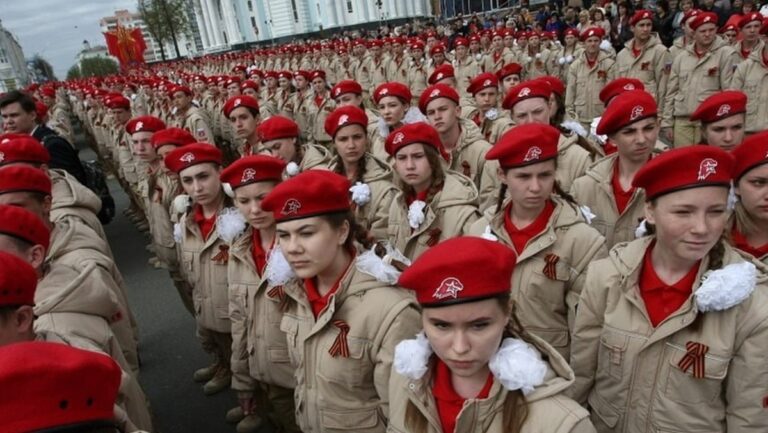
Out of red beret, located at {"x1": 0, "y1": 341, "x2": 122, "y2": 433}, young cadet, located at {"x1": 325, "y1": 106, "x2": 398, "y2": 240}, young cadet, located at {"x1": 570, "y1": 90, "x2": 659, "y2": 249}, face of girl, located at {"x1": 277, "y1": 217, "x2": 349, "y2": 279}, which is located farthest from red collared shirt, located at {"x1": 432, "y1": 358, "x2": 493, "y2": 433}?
young cadet, located at {"x1": 325, "y1": 106, "x2": 398, "y2": 240}

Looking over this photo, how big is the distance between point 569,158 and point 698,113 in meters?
1.12

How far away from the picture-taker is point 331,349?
8.57 feet

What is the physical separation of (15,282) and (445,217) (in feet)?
9.17

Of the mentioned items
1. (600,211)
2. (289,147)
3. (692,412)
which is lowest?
(692,412)

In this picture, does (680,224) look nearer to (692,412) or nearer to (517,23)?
(692,412)

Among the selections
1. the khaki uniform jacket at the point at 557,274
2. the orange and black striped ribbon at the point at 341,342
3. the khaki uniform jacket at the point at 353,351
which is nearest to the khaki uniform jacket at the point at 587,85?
the khaki uniform jacket at the point at 557,274

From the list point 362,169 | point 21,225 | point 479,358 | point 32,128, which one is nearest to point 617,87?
point 362,169

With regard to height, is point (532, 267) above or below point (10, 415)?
below

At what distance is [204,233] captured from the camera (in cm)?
437

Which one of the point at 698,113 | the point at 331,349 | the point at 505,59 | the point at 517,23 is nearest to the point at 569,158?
the point at 698,113

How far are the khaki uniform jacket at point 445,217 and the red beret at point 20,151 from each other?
341cm

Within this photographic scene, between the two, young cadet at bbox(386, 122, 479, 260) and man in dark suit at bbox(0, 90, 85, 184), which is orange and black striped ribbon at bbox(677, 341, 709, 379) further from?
man in dark suit at bbox(0, 90, 85, 184)

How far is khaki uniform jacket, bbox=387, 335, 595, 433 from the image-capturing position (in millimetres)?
1813

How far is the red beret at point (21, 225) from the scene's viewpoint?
2.85 metres
